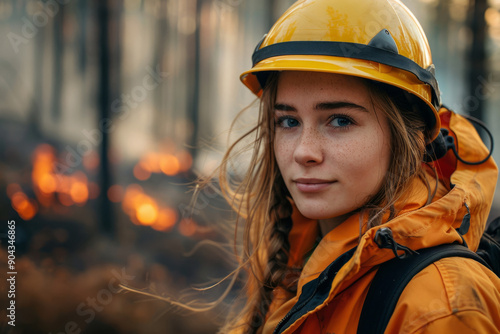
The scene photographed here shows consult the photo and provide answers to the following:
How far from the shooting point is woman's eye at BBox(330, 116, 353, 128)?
1.50 m

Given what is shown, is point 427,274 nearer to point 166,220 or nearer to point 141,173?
point 166,220

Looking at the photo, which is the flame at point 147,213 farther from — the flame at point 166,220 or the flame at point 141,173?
the flame at point 141,173

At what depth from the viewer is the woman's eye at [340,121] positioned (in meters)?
1.50

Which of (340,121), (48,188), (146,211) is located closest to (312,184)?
(340,121)

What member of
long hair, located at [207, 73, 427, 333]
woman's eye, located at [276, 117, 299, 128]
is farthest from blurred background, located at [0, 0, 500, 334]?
woman's eye, located at [276, 117, 299, 128]

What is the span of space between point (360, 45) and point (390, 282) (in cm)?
86

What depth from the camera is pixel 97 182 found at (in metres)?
5.62

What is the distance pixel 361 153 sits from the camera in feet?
4.77

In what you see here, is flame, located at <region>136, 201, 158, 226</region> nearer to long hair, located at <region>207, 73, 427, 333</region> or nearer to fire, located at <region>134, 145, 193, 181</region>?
fire, located at <region>134, 145, 193, 181</region>

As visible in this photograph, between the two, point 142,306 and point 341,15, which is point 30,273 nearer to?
point 142,306

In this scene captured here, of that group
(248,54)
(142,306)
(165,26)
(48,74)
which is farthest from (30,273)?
(248,54)

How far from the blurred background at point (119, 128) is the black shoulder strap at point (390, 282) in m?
1.78

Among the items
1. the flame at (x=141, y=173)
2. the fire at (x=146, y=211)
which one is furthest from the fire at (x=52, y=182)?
the flame at (x=141, y=173)

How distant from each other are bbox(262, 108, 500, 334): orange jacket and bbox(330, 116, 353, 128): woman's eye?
36 centimetres
